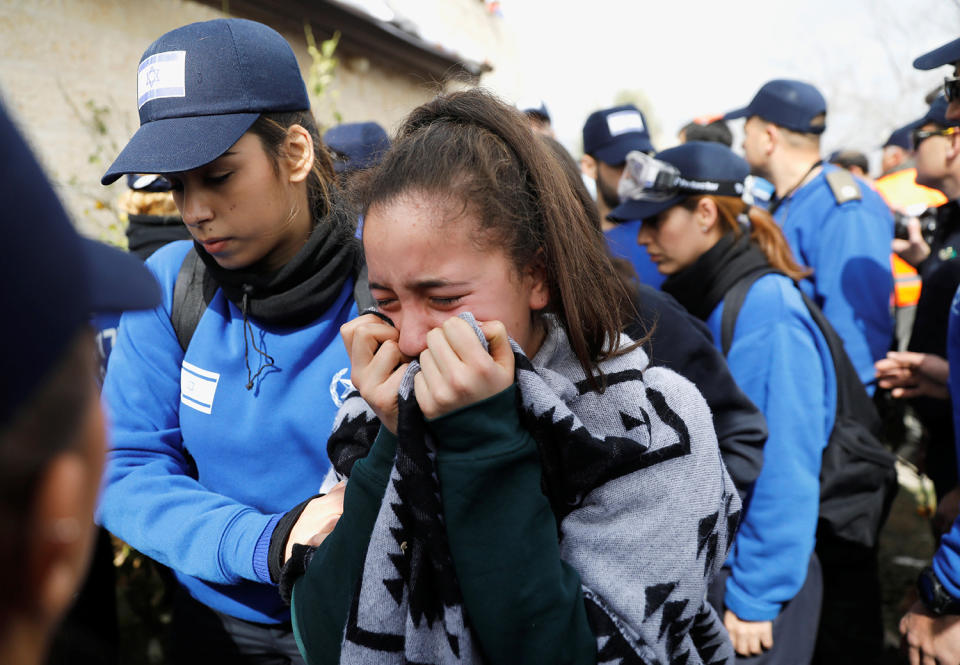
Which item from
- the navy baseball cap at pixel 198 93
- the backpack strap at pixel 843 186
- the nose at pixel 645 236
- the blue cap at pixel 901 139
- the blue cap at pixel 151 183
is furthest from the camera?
the blue cap at pixel 901 139

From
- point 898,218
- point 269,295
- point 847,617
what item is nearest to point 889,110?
point 898,218

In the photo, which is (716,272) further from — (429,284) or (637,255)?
(429,284)

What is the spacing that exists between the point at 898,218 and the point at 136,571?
6262 millimetres

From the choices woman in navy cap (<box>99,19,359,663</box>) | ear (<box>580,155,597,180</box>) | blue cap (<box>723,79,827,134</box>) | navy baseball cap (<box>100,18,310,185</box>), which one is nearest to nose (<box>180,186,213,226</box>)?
woman in navy cap (<box>99,19,359,663</box>)

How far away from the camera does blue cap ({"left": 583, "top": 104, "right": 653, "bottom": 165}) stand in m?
4.28

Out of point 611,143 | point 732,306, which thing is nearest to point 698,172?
point 732,306

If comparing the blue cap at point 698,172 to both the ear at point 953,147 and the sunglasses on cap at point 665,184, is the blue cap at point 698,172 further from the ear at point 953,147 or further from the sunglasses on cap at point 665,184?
the ear at point 953,147

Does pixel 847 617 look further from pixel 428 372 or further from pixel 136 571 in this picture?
pixel 136 571

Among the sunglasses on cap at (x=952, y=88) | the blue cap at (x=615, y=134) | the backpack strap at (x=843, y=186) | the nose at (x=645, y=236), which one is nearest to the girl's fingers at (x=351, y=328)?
the nose at (x=645, y=236)

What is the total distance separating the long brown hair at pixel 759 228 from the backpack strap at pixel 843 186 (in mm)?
1707

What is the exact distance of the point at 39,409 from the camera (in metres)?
0.49

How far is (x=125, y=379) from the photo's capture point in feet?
5.84

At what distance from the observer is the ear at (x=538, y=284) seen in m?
1.42

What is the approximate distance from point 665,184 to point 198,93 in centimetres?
192
